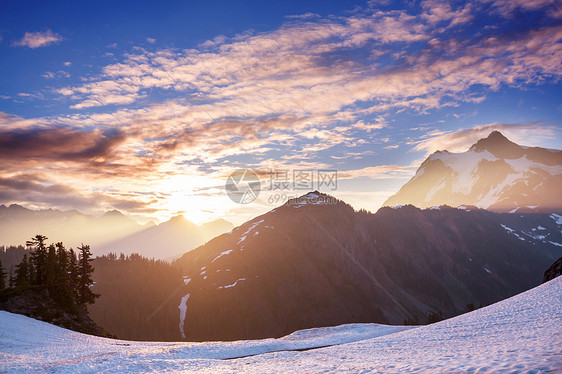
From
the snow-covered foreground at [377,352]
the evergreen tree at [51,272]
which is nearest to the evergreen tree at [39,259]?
the evergreen tree at [51,272]

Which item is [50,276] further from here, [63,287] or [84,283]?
[84,283]

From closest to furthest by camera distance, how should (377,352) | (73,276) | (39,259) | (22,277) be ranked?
(377,352) → (22,277) → (39,259) → (73,276)

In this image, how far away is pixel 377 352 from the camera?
2298cm

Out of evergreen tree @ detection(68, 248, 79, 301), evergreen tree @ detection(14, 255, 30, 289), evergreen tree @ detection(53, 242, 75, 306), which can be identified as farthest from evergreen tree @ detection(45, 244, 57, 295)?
evergreen tree @ detection(68, 248, 79, 301)

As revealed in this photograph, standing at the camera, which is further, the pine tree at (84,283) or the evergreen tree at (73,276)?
the pine tree at (84,283)

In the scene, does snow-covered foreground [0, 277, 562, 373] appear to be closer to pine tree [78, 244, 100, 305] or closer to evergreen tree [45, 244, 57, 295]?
evergreen tree [45, 244, 57, 295]

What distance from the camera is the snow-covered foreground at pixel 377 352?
14025 millimetres

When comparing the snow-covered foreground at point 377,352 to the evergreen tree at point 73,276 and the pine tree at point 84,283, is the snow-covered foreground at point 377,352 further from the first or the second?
the pine tree at point 84,283

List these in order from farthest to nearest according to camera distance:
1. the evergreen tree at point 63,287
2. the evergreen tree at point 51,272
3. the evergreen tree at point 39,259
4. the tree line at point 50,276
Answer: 1. the evergreen tree at point 39,259
2. the evergreen tree at point 51,272
3. the evergreen tree at point 63,287
4. the tree line at point 50,276

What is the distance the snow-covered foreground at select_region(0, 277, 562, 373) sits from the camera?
46.0 feet

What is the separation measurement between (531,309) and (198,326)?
201558mm

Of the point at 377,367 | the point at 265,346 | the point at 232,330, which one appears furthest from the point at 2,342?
the point at 232,330

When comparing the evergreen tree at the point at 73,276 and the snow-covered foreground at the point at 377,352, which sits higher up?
the evergreen tree at the point at 73,276

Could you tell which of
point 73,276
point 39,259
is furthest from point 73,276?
point 39,259
